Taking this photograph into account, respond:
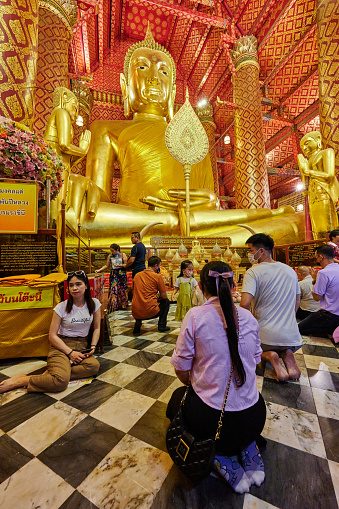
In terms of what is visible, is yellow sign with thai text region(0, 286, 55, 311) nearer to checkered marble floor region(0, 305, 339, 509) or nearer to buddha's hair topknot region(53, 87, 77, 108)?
checkered marble floor region(0, 305, 339, 509)

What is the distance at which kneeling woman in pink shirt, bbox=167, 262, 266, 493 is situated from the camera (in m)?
0.70

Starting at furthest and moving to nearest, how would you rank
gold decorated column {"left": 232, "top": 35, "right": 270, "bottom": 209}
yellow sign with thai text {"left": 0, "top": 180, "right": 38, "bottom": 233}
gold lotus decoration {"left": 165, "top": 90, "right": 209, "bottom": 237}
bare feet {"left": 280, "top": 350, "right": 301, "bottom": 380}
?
gold decorated column {"left": 232, "top": 35, "right": 270, "bottom": 209}
gold lotus decoration {"left": 165, "top": 90, "right": 209, "bottom": 237}
yellow sign with thai text {"left": 0, "top": 180, "right": 38, "bottom": 233}
bare feet {"left": 280, "top": 350, "right": 301, "bottom": 380}

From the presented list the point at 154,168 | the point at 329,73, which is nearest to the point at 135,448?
the point at 154,168

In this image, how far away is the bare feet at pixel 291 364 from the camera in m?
1.37

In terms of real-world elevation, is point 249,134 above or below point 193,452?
above

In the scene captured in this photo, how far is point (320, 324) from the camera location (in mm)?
2100

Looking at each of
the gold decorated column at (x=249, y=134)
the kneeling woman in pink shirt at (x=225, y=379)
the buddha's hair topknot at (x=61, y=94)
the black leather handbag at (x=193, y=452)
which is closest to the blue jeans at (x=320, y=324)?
the kneeling woman in pink shirt at (x=225, y=379)

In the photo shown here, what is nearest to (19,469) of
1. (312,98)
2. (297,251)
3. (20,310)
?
(20,310)

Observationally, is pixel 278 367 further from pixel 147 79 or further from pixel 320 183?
pixel 147 79

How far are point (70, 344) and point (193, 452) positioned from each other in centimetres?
113

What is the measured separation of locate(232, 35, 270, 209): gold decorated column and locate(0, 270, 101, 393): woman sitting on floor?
5900mm

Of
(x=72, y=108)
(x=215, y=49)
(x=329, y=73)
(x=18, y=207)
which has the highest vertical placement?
(x=215, y=49)

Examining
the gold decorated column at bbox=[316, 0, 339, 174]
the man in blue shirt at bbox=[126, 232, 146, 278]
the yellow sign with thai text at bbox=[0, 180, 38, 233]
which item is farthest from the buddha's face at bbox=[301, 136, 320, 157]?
the yellow sign with thai text at bbox=[0, 180, 38, 233]

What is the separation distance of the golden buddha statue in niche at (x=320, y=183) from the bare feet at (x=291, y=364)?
330 cm
